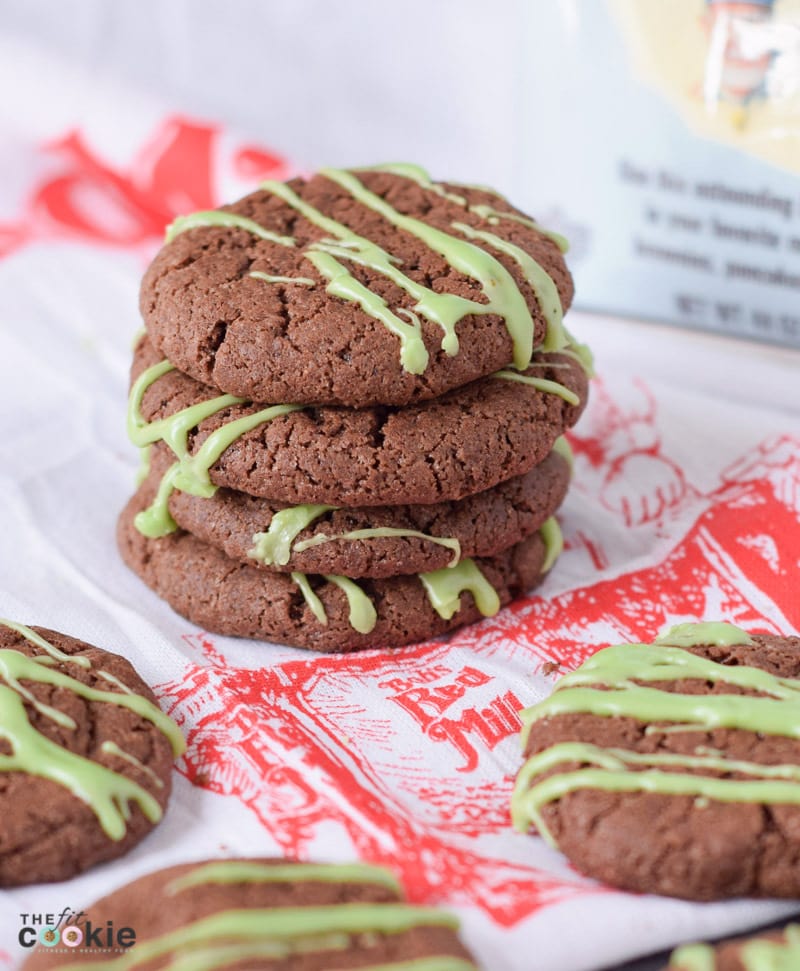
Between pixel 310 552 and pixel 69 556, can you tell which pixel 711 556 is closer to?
pixel 310 552

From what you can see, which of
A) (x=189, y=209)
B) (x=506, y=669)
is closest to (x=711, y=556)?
(x=506, y=669)

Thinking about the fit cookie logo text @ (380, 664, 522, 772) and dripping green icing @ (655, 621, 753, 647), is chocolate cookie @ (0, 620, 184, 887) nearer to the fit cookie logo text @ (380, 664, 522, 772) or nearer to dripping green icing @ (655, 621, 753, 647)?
the fit cookie logo text @ (380, 664, 522, 772)

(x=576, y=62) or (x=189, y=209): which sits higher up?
(x=576, y=62)

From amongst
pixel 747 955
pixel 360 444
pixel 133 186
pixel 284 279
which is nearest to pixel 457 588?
pixel 360 444

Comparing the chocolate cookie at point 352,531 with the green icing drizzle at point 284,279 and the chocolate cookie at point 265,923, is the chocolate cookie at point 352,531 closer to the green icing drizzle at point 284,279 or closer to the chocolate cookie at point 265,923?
the green icing drizzle at point 284,279

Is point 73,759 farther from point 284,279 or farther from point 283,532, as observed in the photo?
point 284,279

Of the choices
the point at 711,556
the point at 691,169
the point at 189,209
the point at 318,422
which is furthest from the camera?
the point at 189,209

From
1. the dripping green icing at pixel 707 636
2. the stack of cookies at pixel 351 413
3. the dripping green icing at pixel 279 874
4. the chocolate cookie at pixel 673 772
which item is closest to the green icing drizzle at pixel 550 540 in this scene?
the stack of cookies at pixel 351 413
